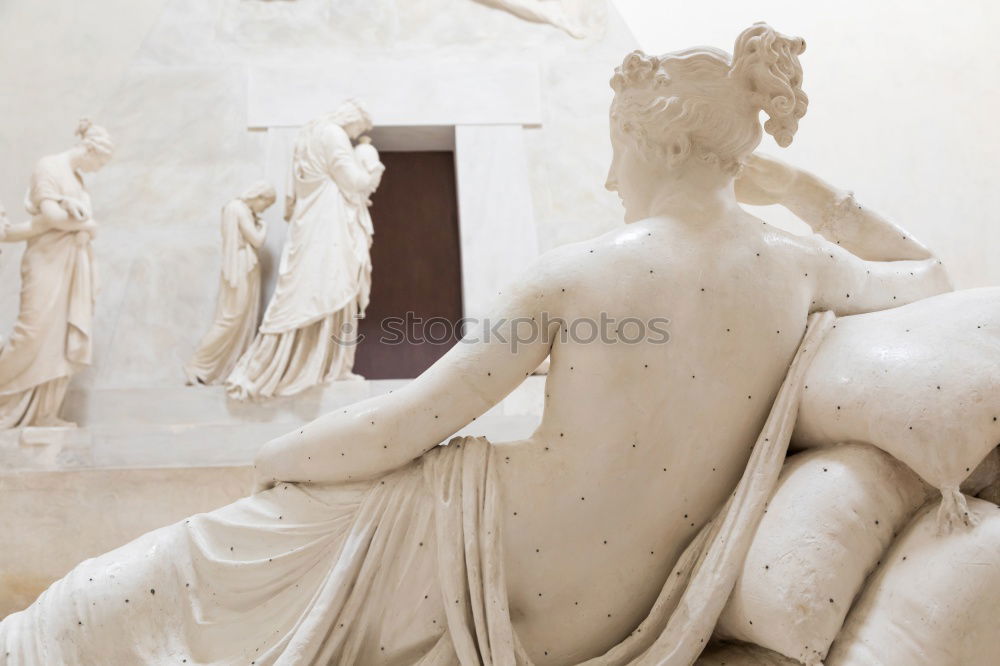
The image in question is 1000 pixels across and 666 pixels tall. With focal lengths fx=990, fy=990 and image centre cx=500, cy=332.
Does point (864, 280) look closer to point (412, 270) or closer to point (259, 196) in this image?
point (259, 196)

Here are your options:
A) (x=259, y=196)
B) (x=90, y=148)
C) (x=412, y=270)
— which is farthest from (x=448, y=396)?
(x=412, y=270)

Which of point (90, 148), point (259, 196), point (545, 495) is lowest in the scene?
point (545, 495)

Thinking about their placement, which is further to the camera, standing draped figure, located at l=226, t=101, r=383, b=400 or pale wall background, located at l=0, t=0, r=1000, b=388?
pale wall background, located at l=0, t=0, r=1000, b=388

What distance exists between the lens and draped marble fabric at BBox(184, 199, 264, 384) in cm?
573

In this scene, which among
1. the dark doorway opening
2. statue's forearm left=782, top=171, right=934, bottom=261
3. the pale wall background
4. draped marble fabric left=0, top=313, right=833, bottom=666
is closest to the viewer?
draped marble fabric left=0, top=313, right=833, bottom=666

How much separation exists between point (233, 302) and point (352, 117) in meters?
1.33

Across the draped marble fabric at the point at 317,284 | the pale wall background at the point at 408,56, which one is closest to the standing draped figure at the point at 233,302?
the draped marble fabric at the point at 317,284

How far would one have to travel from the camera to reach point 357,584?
1.56 metres

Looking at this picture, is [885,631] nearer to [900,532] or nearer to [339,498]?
[900,532]

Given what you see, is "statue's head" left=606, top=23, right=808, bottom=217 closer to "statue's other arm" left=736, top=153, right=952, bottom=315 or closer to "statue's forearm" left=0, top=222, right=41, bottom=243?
"statue's other arm" left=736, top=153, right=952, bottom=315

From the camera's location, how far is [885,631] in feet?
4.44

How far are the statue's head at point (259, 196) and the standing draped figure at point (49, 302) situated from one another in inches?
37.3

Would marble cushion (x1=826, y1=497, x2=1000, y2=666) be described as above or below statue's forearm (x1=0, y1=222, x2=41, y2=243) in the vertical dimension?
below

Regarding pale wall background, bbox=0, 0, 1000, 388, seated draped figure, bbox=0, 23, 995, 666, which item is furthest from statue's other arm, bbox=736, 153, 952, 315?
pale wall background, bbox=0, 0, 1000, 388
